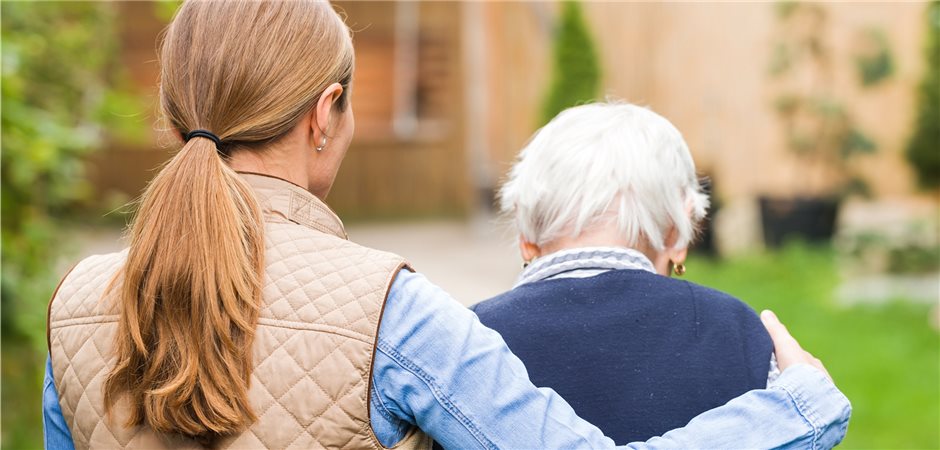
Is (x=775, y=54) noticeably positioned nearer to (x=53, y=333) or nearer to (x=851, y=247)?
(x=851, y=247)

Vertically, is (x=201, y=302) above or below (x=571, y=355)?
above

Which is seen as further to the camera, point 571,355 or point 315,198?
point 571,355

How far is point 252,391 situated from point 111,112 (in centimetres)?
348

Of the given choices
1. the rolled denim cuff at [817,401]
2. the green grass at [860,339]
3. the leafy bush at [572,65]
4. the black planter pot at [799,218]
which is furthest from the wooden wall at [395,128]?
the rolled denim cuff at [817,401]

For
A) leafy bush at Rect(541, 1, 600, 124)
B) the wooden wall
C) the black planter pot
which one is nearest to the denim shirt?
the black planter pot

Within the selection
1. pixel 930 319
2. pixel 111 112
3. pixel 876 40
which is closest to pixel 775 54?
pixel 876 40

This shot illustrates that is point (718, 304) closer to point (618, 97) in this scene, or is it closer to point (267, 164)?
point (267, 164)

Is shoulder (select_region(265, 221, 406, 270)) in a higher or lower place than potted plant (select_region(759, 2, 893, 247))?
higher

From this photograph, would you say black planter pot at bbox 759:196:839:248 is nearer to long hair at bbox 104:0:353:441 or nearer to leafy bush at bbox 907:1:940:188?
leafy bush at bbox 907:1:940:188

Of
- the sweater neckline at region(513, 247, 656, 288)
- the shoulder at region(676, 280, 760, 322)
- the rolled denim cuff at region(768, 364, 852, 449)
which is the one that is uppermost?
the sweater neckline at region(513, 247, 656, 288)

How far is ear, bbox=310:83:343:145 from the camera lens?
1495 millimetres

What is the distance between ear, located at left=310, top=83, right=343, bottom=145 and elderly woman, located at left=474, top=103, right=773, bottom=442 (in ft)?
1.41

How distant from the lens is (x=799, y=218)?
909cm

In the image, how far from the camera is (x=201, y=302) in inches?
53.1
